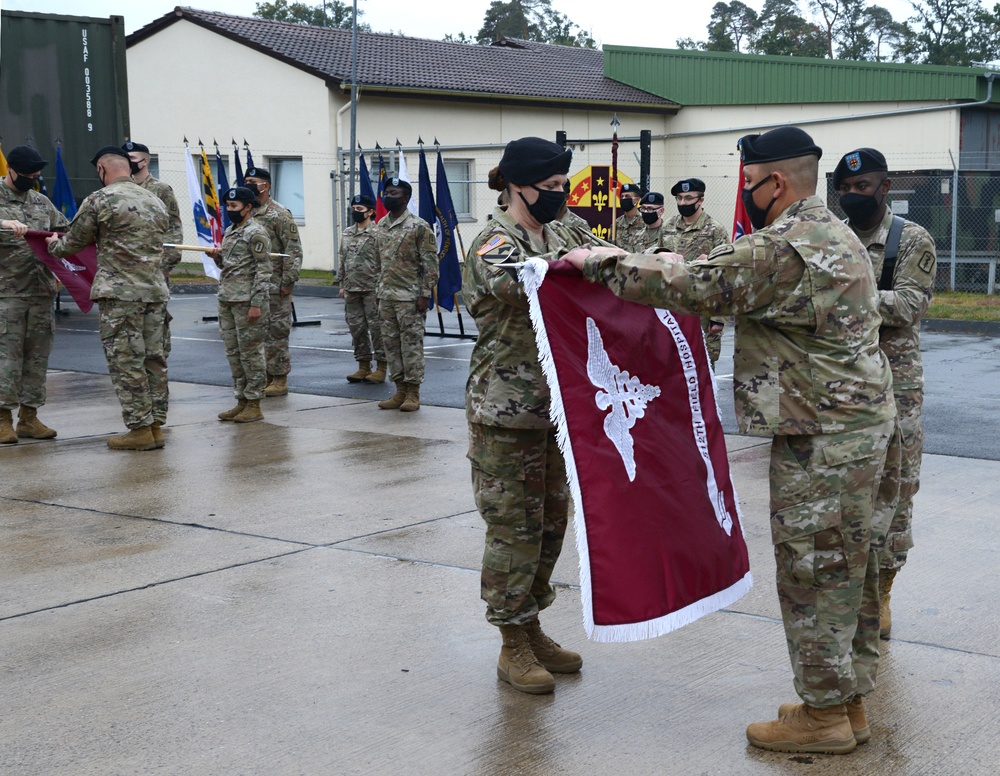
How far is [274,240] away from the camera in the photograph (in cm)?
1200

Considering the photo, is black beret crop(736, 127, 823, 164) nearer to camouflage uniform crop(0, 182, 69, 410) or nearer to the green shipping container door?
camouflage uniform crop(0, 182, 69, 410)

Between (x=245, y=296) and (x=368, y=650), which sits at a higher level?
(x=245, y=296)

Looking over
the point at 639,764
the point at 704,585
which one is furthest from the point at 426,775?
the point at 704,585

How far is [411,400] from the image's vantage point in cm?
1038

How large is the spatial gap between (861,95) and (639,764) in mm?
26817

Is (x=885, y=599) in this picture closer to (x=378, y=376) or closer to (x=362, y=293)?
(x=378, y=376)

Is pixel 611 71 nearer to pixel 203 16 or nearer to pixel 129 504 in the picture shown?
pixel 203 16

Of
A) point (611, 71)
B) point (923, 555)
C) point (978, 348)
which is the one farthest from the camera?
point (611, 71)

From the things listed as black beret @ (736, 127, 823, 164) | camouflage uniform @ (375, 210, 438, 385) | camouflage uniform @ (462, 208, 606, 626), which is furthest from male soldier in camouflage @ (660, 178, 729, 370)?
black beret @ (736, 127, 823, 164)

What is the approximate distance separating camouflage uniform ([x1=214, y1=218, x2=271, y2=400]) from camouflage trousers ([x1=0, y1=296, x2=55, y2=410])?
4.89 ft

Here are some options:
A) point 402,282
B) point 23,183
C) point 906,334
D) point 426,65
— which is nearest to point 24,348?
point 23,183

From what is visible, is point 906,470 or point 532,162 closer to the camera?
point 532,162

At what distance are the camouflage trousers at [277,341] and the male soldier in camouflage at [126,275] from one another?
8.52ft

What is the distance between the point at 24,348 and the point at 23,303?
0.35 meters
